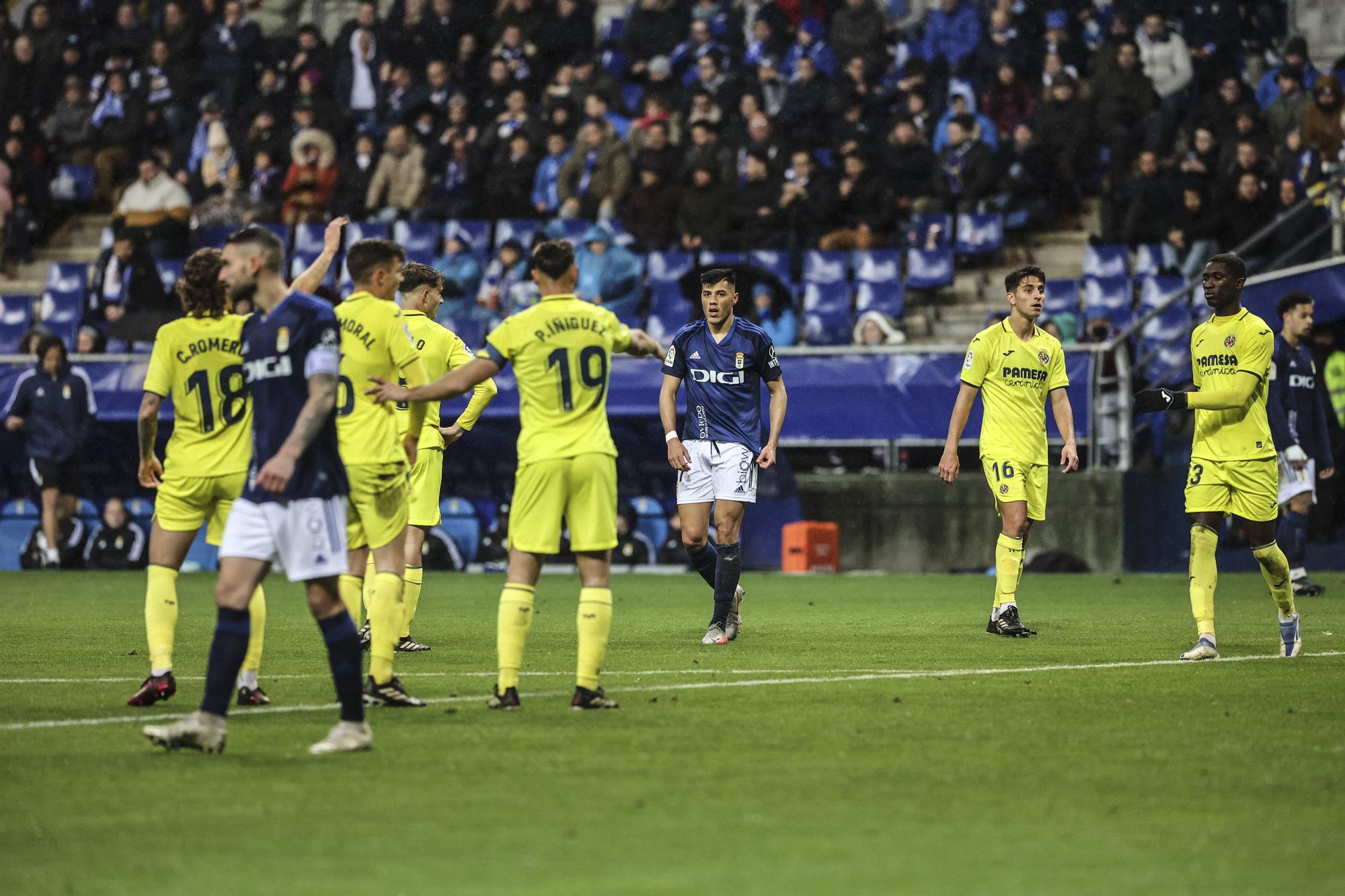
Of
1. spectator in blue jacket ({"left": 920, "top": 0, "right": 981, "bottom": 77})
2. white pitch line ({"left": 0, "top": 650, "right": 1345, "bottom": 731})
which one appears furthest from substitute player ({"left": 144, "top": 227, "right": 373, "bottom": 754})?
spectator in blue jacket ({"left": 920, "top": 0, "right": 981, "bottom": 77})

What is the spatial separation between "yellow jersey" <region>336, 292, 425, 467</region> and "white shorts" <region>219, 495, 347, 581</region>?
176 cm

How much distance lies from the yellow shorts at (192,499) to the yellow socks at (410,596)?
90.8 inches

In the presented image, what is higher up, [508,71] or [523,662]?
[508,71]

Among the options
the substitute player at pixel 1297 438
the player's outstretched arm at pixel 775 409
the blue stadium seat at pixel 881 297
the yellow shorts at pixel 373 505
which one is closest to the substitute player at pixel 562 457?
the yellow shorts at pixel 373 505

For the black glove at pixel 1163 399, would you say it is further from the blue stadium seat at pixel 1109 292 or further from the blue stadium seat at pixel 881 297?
the blue stadium seat at pixel 881 297

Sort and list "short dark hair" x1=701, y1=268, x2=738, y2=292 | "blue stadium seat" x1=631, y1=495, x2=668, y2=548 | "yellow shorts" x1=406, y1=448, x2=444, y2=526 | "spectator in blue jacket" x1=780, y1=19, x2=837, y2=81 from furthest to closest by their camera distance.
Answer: "spectator in blue jacket" x1=780, y1=19, x2=837, y2=81
"blue stadium seat" x1=631, y1=495, x2=668, y2=548
"short dark hair" x1=701, y1=268, x2=738, y2=292
"yellow shorts" x1=406, y1=448, x2=444, y2=526

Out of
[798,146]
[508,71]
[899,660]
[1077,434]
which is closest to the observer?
[899,660]

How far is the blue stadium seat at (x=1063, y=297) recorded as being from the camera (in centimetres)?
2200

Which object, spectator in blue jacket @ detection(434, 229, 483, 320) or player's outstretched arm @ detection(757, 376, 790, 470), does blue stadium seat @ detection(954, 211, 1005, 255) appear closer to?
spectator in blue jacket @ detection(434, 229, 483, 320)

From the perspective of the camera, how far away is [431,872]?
4863 mm

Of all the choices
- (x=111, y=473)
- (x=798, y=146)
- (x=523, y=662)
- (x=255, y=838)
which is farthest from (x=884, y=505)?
(x=255, y=838)

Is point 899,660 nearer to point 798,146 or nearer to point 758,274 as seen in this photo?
point 758,274

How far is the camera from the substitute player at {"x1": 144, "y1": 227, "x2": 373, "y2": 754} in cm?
679

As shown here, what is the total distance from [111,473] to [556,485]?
1424 cm
